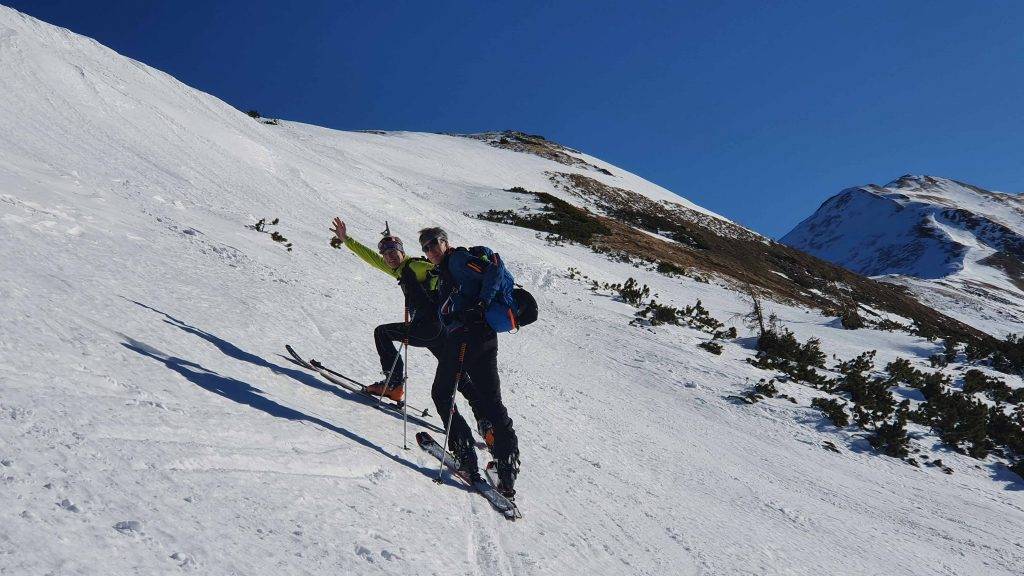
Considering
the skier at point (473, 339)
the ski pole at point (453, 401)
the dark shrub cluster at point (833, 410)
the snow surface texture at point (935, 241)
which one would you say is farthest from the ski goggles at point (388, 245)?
the snow surface texture at point (935, 241)

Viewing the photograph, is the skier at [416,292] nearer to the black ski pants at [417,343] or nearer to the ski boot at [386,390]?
the black ski pants at [417,343]

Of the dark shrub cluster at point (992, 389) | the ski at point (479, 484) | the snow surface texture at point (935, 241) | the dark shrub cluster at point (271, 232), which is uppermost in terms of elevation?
the snow surface texture at point (935, 241)

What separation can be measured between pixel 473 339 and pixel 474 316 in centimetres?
18

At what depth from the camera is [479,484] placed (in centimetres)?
421

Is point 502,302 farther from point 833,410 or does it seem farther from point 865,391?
point 865,391

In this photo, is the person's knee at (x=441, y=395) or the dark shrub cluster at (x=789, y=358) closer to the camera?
the person's knee at (x=441, y=395)

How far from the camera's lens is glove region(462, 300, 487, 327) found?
4148 mm

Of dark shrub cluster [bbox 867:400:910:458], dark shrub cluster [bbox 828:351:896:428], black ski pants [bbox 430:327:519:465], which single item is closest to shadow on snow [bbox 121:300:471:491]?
black ski pants [bbox 430:327:519:465]

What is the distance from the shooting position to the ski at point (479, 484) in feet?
13.3

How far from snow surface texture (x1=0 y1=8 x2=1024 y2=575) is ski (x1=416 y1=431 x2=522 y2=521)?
111 mm

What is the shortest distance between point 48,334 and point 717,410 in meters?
8.90

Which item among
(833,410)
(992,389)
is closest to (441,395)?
(833,410)

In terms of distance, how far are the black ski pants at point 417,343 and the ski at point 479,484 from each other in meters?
0.41

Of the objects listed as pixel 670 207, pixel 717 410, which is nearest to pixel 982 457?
pixel 717 410
